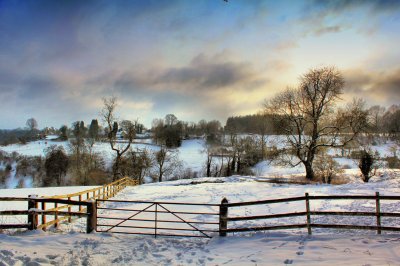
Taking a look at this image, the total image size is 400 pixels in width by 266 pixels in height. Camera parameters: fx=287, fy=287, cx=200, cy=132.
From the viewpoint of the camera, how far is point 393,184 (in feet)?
68.4

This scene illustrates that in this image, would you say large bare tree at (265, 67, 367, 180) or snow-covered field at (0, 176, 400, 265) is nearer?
snow-covered field at (0, 176, 400, 265)

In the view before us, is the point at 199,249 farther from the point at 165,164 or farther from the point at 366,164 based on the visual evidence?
the point at 165,164

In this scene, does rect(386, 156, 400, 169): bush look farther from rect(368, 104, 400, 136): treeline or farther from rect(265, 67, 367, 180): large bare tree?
rect(368, 104, 400, 136): treeline

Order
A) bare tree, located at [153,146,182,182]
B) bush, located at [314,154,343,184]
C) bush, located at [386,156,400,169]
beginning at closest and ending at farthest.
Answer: bush, located at [314,154,343,184], bush, located at [386,156,400,169], bare tree, located at [153,146,182,182]

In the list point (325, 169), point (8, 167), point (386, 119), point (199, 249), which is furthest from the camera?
point (386, 119)

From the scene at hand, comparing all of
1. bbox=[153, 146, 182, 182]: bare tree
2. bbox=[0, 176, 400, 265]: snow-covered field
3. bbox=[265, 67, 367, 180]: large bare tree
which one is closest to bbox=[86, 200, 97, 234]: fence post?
bbox=[0, 176, 400, 265]: snow-covered field

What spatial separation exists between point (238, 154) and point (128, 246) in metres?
49.1

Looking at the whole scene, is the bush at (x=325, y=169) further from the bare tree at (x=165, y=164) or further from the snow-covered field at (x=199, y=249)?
the bare tree at (x=165, y=164)

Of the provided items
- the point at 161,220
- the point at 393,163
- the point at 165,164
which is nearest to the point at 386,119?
the point at 393,163

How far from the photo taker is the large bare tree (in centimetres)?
3058

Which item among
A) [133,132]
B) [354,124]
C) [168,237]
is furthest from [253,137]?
[168,237]

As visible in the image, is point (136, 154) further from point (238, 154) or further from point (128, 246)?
point (128, 246)

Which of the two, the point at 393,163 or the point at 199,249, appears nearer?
the point at 199,249

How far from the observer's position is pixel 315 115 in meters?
31.2
